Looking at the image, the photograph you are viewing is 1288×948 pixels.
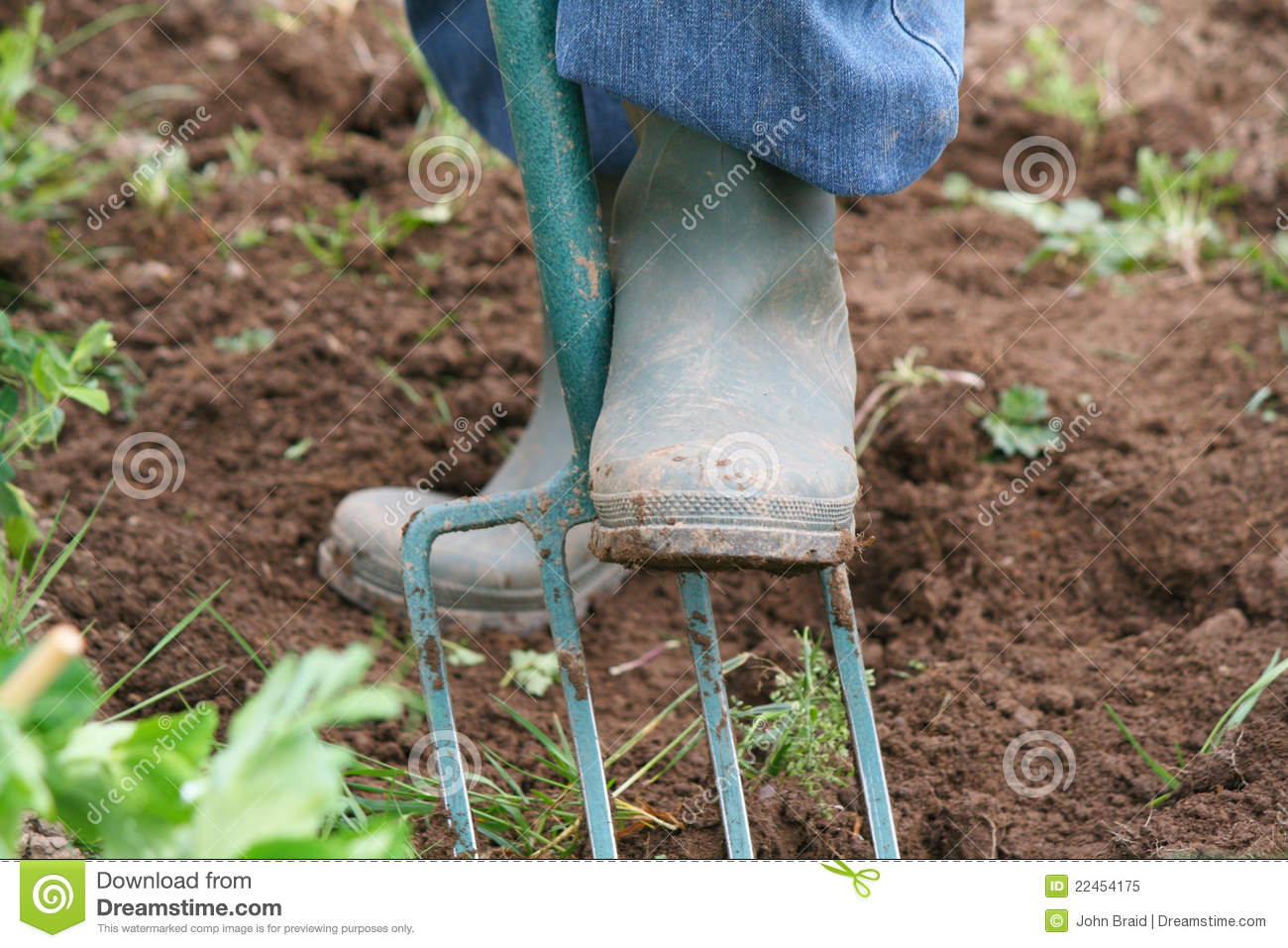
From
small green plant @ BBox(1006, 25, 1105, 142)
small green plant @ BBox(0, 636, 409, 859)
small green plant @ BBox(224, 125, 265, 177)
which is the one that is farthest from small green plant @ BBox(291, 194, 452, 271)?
small green plant @ BBox(0, 636, 409, 859)

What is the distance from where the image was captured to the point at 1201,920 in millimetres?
987

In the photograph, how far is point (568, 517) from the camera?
1408mm

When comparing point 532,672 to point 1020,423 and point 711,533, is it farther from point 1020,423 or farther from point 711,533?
point 1020,423

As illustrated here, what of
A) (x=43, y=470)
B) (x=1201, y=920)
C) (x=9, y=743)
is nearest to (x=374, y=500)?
(x=43, y=470)

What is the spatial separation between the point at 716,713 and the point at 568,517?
298 mm

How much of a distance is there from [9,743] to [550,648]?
1.39m

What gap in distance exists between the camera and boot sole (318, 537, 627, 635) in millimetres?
1818

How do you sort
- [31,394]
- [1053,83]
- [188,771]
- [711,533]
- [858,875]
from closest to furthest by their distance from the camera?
1. [188,771]
2. [858,875]
3. [711,533]
4. [31,394]
5. [1053,83]

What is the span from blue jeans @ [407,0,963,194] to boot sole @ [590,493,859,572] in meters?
0.37

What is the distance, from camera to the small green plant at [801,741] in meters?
1.45

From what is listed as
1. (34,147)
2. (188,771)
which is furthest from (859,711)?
(34,147)

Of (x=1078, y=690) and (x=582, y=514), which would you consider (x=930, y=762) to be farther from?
(x=582, y=514)

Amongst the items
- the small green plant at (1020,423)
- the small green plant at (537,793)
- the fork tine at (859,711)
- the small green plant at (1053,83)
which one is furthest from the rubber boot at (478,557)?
the small green plant at (1053,83)

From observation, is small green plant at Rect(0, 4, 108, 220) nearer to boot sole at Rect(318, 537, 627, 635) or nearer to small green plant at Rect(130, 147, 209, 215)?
small green plant at Rect(130, 147, 209, 215)
